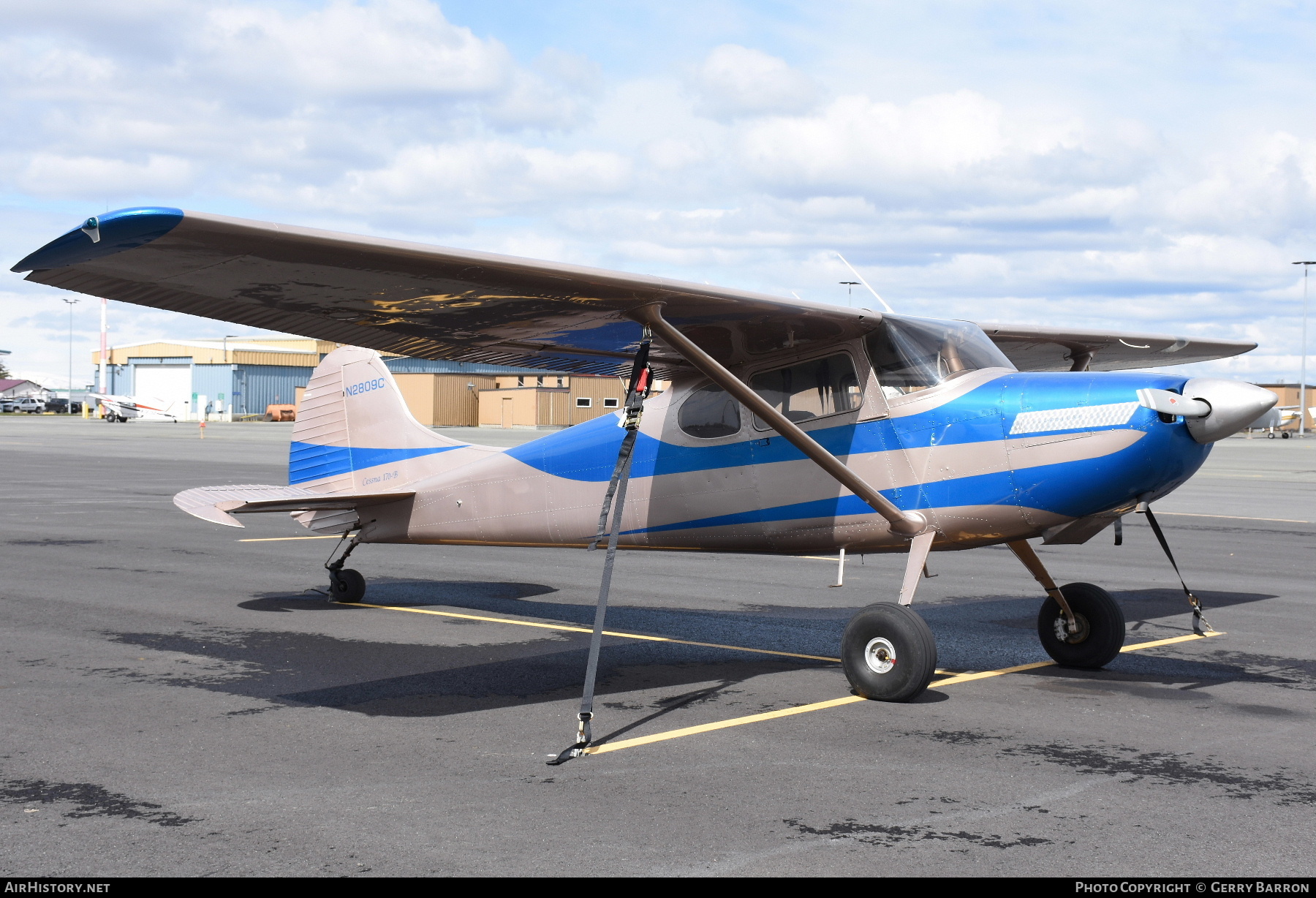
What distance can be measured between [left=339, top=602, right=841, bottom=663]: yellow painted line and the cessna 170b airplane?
1.03 metres

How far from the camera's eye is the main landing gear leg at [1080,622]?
8.55 metres

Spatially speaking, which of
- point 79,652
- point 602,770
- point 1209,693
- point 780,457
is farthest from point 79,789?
point 1209,693

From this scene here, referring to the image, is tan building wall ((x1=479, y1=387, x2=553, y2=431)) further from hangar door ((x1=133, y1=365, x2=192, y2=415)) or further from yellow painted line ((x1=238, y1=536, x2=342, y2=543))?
yellow painted line ((x1=238, y1=536, x2=342, y2=543))

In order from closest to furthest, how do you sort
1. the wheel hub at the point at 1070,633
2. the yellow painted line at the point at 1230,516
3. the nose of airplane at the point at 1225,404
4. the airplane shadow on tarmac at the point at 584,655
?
1. the nose of airplane at the point at 1225,404
2. the airplane shadow on tarmac at the point at 584,655
3. the wheel hub at the point at 1070,633
4. the yellow painted line at the point at 1230,516

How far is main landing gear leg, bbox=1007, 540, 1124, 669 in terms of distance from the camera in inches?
336

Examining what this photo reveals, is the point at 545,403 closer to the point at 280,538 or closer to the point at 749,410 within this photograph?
the point at 280,538

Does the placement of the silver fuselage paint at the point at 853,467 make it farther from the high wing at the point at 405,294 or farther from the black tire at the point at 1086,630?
the black tire at the point at 1086,630

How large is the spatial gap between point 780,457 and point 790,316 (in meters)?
1.09

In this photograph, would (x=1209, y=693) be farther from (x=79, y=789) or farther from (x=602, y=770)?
(x=79, y=789)

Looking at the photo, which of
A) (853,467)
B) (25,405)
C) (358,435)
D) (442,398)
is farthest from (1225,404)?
(25,405)

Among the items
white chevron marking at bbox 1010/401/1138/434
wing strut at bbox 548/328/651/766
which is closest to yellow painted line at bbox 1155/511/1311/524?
white chevron marking at bbox 1010/401/1138/434

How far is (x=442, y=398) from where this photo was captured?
287 feet

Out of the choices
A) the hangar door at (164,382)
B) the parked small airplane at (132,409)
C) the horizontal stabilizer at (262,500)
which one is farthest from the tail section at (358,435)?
the hangar door at (164,382)

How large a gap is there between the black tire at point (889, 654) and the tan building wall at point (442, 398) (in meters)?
80.0
